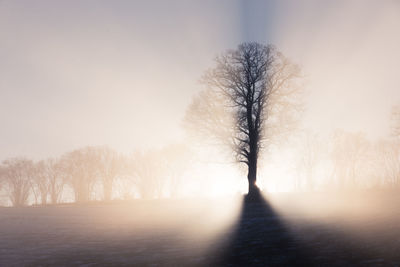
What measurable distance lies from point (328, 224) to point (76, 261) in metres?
9.46

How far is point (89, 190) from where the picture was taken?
71750 millimetres

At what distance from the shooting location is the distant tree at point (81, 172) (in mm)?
71381

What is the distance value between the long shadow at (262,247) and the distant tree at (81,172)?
64.2m

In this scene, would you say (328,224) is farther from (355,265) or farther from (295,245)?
(355,265)

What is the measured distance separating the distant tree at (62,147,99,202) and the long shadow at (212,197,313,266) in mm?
64187

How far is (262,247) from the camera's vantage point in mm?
9555

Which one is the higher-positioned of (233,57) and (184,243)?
(233,57)

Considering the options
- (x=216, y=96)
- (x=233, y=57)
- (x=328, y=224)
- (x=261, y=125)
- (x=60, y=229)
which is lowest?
(x=60, y=229)

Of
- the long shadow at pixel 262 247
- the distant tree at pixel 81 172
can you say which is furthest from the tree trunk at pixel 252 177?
the distant tree at pixel 81 172

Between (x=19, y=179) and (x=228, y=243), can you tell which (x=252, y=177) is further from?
(x=19, y=179)

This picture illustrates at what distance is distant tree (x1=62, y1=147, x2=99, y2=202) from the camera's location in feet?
234

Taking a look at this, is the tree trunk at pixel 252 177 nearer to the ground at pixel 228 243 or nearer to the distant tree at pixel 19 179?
the ground at pixel 228 243

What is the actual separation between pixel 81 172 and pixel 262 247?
70.2 m

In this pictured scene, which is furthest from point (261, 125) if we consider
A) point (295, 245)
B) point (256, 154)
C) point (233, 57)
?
point (295, 245)
